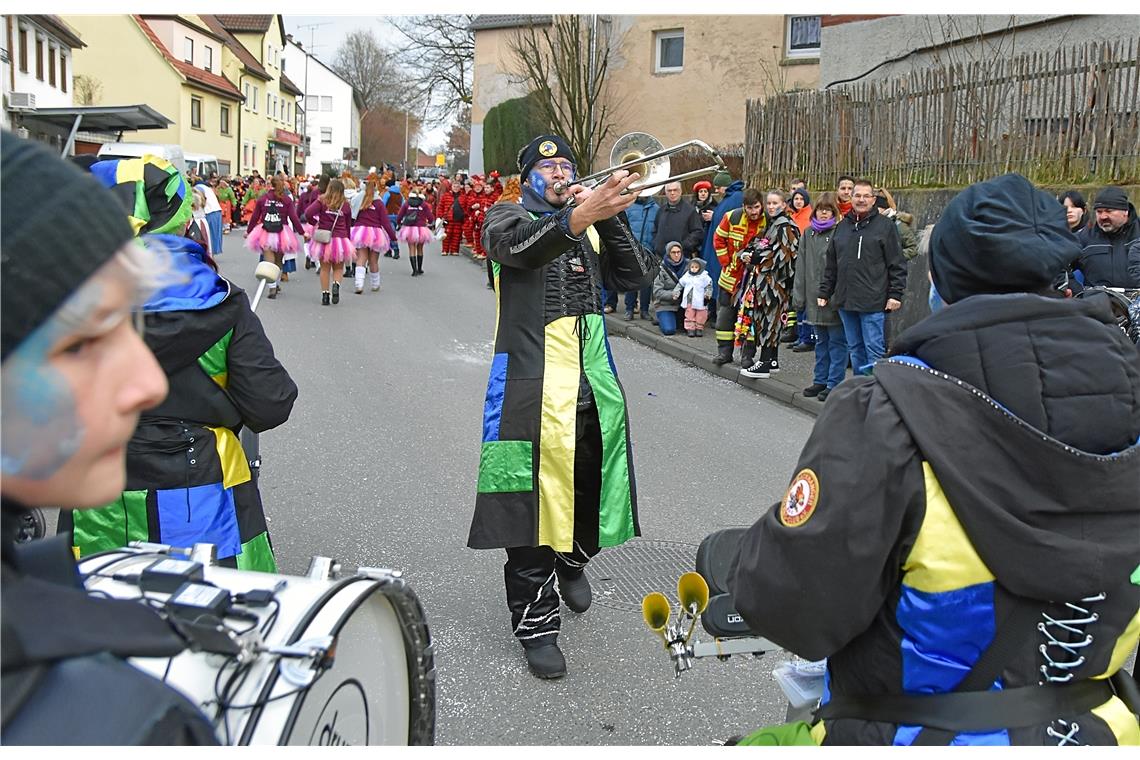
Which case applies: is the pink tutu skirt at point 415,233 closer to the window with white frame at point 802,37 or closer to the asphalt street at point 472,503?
the asphalt street at point 472,503

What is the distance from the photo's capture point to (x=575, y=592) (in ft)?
14.9

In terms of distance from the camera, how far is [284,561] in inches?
202

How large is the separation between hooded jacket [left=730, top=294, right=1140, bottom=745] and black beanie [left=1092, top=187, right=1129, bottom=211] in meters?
7.43

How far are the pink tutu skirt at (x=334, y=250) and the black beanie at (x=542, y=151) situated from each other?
37.6 ft

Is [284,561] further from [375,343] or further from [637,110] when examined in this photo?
[637,110]

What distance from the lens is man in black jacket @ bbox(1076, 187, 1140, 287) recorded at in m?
8.14

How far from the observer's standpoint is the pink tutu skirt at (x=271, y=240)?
16.2 m

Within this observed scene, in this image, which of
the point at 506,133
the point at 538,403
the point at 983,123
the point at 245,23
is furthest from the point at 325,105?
the point at 538,403

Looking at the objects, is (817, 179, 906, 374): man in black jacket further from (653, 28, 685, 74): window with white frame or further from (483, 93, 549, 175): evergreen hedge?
(483, 93, 549, 175): evergreen hedge

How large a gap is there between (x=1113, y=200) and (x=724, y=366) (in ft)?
13.2

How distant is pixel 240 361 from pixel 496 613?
1.97 m

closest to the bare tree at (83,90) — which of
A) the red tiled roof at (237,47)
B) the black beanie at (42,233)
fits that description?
the red tiled roof at (237,47)

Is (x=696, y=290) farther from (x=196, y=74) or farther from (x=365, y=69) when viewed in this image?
(x=365, y=69)
